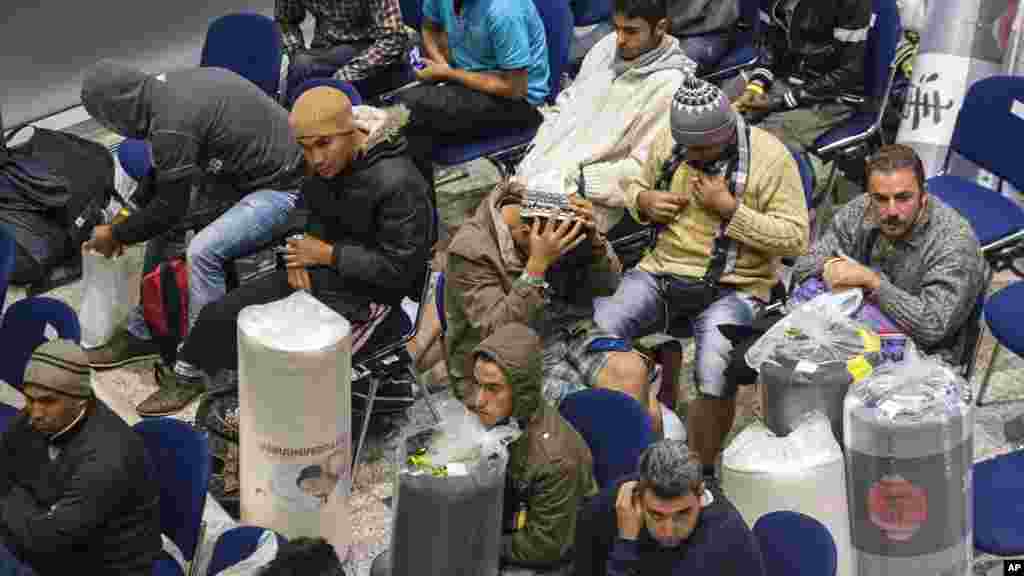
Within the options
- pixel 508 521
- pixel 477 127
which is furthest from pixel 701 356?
pixel 477 127

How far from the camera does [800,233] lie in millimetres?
5352

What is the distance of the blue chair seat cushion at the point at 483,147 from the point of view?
665 centimetres

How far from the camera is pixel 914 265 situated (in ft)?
16.9

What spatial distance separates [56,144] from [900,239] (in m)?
3.49

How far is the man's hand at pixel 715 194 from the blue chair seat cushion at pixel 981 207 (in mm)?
975

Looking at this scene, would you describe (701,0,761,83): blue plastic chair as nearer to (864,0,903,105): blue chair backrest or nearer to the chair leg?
(864,0,903,105): blue chair backrest

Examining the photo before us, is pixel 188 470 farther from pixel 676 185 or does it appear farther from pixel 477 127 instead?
pixel 477 127

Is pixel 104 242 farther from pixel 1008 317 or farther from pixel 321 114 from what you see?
pixel 1008 317

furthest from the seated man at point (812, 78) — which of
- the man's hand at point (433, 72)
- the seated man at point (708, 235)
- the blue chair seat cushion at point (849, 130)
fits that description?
the seated man at point (708, 235)

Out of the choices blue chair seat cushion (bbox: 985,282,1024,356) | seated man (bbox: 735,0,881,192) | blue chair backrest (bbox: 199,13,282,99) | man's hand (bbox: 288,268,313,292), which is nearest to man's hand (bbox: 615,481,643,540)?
man's hand (bbox: 288,268,313,292)

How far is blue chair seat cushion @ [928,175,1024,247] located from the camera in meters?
5.82

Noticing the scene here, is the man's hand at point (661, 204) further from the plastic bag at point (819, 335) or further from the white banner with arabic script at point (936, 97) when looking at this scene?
the white banner with arabic script at point (936, 97)

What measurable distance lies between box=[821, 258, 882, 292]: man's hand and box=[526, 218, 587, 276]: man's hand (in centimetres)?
78

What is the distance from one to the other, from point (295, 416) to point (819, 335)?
153 centimetres
